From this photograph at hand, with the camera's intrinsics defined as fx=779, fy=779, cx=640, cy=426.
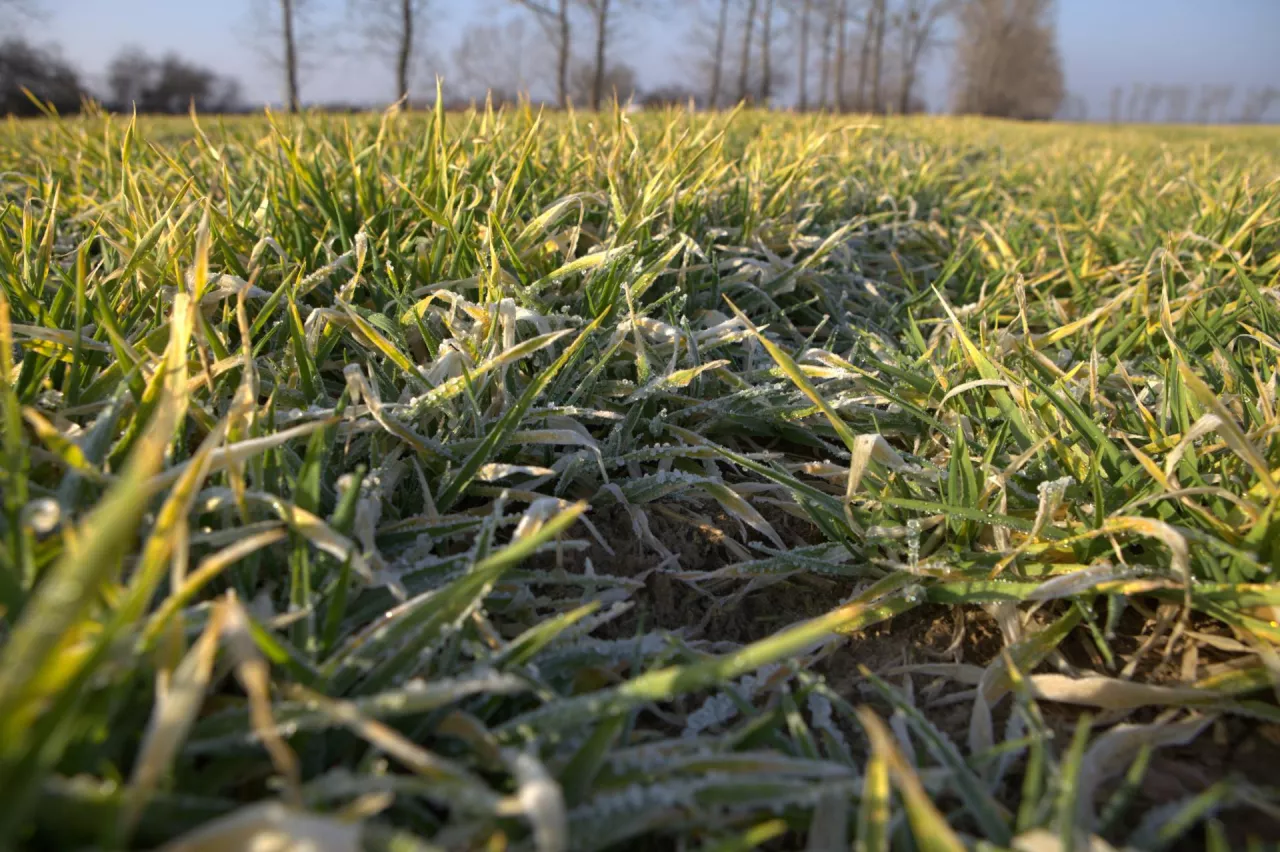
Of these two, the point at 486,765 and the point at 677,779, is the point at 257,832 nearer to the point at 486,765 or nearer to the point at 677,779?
the point at 486,765

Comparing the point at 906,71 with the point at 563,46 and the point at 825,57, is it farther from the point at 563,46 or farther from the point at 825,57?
the point at 563,46

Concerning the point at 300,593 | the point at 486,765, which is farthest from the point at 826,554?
the point at 300,593

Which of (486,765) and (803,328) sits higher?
(803,328)

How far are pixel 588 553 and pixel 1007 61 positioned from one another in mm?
46966

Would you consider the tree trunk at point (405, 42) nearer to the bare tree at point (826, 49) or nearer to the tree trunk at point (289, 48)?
the tree trunk at point (289, 48)

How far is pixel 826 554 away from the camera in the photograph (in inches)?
46.7

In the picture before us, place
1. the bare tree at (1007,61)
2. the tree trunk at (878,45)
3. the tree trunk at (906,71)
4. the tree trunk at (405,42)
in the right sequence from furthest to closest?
the bare tree at (1007,61) < the tree trunk at (906,71) < the tree trunk at (878,45) < the tree trunk at (405,42)

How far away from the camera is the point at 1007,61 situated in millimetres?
39844

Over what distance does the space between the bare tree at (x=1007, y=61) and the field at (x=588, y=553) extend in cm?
4016

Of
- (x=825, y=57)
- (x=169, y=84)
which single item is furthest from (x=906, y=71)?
(x=169, y=84)

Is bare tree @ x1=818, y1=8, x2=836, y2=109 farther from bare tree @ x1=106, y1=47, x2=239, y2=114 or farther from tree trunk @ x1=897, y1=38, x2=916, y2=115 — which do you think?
bare tree @ x1=106, y1=47, x2=239, y2=114

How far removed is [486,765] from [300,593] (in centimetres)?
28

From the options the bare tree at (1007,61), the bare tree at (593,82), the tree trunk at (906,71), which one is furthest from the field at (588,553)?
the bare tree at (1007,61)

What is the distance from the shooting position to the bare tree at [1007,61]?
36.2 metres
